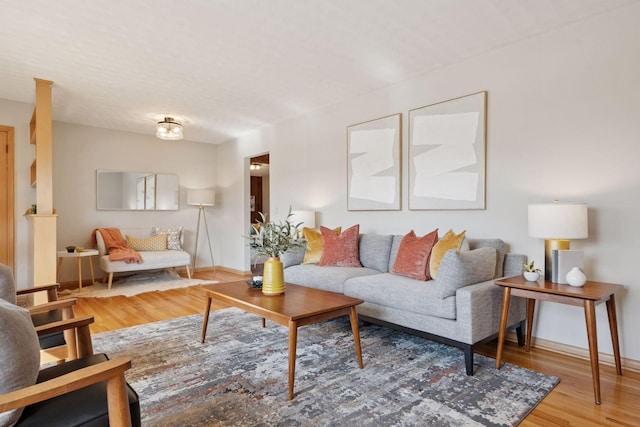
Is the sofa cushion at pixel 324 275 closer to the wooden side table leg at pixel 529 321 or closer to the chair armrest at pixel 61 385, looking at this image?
the wooden side table leg at pixel 529 321

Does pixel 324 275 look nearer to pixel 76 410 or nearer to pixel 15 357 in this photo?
pixel 76 410

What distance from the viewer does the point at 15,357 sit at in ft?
3.43

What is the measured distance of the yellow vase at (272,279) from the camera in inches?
106

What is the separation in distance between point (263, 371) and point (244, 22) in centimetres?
253

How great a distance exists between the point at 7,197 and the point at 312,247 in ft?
13.4

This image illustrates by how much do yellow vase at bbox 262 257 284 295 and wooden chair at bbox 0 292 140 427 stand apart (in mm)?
1424

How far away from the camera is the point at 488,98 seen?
3.18 m

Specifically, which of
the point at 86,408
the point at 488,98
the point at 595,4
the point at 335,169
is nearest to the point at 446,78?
the point at 488,98

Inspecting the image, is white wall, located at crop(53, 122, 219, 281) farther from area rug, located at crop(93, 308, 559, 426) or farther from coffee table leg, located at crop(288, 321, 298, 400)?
coffee table leg, located at crop(288, 321, 298, 400)

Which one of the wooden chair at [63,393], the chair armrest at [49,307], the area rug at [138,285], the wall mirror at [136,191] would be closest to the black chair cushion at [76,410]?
the wooden chair at [63,393]

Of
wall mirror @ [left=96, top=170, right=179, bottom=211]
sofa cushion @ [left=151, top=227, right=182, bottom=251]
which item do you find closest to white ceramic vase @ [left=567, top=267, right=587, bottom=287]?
sofa cushion @ [left=151, top=227, right=182, bottom=251]

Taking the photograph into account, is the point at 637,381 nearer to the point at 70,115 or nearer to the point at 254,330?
the point at 254,330

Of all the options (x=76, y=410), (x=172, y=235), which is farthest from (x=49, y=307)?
(x=172, y=235)

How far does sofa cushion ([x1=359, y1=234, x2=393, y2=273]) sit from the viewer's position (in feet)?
12.0
